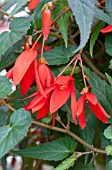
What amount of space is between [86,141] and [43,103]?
13cm

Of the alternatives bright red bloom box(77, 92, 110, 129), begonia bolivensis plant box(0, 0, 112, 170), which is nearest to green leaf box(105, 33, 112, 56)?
begonia bolivensis plant box(0, 0, 112, 170)

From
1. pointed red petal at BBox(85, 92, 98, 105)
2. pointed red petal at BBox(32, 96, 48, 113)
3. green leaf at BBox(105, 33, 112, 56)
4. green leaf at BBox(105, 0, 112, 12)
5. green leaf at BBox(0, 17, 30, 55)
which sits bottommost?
green leaf at BBox(105, 33, 112, 56)

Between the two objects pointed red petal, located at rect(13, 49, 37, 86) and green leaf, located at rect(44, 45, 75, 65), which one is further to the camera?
green leaf, located at rect(44, 45, 75, 65)

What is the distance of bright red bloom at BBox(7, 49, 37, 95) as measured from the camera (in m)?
0.54

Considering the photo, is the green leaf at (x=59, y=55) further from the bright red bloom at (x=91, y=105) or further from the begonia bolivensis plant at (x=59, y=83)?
the bright red bloom at (x=91, y=105)

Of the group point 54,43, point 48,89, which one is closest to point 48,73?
point 48,89

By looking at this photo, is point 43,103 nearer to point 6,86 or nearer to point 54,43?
point 6,86

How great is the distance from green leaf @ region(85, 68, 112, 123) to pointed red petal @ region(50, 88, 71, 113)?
60mm

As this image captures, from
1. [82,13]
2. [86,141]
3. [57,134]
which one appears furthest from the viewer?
[57,134]

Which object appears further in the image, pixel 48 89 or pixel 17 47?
pixel 17 47

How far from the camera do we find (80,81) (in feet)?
2.27

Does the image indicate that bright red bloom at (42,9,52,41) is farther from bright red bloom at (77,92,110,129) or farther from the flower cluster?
bright red bloom at (77,92,110,129)

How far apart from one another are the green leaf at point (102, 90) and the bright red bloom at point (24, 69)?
0.09 metres

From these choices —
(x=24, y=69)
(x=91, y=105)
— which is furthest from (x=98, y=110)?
(x=24, y=69)
